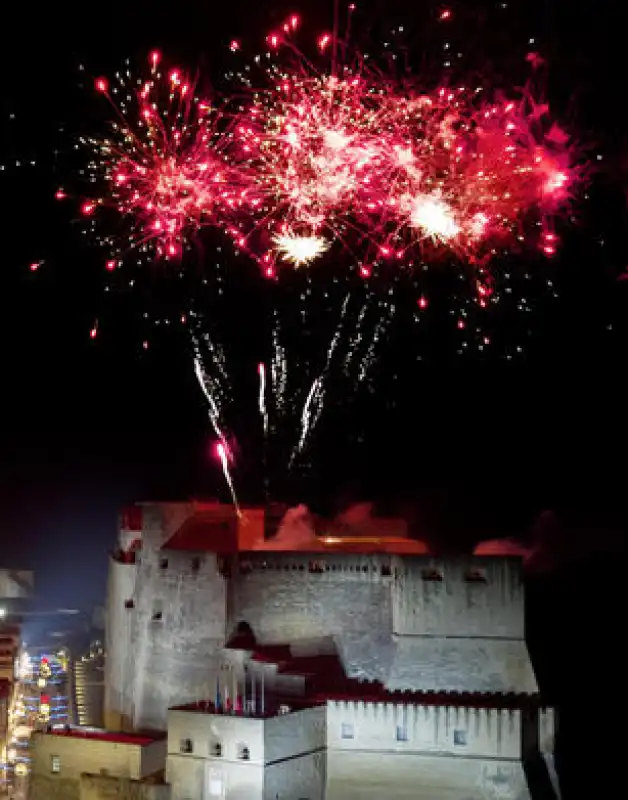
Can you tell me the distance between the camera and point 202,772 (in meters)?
34.7

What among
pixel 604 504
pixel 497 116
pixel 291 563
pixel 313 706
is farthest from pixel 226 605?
pixel 497 116

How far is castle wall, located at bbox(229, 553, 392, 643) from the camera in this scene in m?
39.4

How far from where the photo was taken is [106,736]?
129ft

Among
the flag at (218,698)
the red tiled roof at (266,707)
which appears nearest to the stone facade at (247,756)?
the red tiled roof at (266,707)

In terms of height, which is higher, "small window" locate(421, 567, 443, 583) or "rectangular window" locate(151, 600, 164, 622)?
"small window" locate(421, 567, 443, 583)

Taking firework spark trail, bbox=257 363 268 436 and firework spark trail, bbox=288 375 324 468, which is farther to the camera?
firework spark trail, bbox=288 375 324 468

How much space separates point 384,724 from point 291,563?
7137 mm

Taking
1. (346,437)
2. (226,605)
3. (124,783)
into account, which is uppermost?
(346,437)

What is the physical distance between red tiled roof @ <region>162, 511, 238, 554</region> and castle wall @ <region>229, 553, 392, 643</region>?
5.25 feet

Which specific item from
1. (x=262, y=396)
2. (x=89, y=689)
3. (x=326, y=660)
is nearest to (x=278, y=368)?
(x=262, y=396)

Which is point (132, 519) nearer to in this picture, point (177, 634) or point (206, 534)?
point (206, 534)

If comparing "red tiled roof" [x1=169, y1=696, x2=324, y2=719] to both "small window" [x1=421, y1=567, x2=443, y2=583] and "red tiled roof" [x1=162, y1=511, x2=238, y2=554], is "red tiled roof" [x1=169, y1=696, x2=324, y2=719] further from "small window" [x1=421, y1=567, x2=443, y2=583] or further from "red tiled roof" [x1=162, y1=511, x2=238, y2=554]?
"red tiled roof" [x1=162, y1=511, x2=238, y2=554]

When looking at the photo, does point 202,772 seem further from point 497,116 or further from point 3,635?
point 3,635

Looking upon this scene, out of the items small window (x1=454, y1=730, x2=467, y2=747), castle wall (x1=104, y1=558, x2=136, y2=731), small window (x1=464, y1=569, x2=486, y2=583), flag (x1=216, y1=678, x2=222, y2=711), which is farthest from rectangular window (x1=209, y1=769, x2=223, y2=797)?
small window (x1=464, y1=569, x2=486, y2=583)
